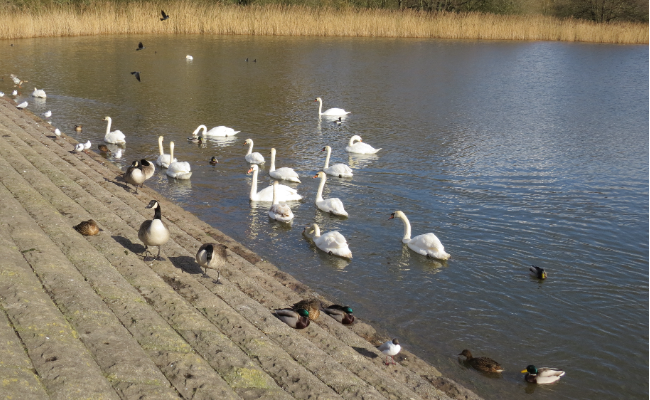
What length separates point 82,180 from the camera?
12891 millimetres

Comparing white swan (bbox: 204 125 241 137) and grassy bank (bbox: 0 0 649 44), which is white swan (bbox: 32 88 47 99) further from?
grassy bank (bbox: 0 0 649 44)

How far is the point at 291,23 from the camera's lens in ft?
151

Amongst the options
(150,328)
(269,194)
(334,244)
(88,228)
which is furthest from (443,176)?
(150,328)

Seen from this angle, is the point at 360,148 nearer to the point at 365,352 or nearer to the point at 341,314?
the point at 341,314

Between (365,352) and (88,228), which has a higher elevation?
(88,228)

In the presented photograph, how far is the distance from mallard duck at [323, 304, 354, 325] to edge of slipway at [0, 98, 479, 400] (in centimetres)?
12

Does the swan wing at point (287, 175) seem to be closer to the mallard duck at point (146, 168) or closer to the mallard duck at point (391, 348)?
the mallard duck at point (146, 168)

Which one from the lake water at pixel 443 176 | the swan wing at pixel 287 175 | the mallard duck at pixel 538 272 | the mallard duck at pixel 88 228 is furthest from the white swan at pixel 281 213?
the mallard duck at pixel 538 272

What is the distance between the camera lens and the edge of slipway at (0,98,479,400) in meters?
5.66

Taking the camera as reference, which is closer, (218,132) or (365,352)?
(365,352)

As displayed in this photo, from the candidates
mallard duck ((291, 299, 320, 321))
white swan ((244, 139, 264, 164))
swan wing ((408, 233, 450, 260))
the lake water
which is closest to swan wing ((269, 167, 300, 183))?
the lake water

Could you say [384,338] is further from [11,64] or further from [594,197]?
[11,64]

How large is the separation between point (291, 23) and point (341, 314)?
132ft

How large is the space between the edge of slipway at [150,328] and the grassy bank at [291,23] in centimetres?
3318
